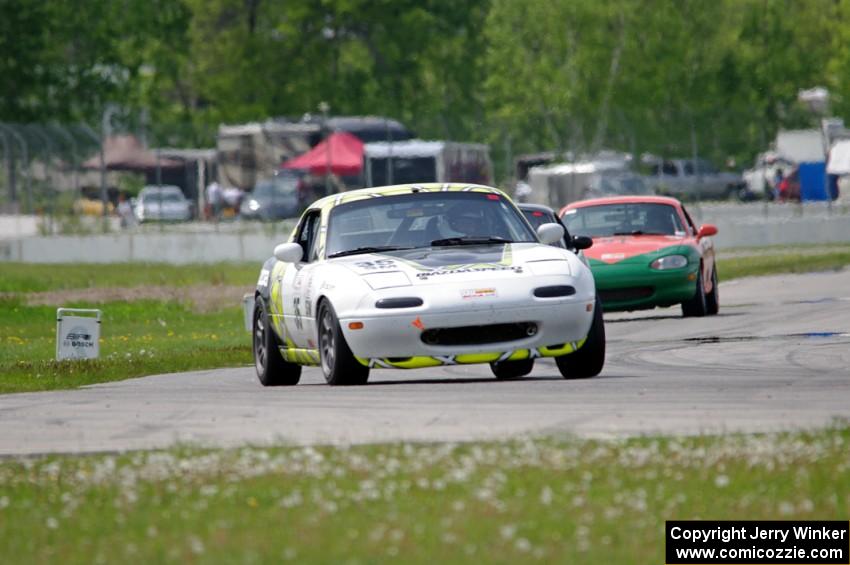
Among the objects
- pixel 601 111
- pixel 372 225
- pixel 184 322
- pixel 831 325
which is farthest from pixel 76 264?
pixel 372 225

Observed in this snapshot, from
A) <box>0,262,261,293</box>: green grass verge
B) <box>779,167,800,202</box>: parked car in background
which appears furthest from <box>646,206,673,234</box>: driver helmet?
<box>779,167,800,202</box>: parked car in background

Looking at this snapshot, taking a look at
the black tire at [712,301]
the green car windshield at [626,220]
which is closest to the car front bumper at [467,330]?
the black tire at [712,301]

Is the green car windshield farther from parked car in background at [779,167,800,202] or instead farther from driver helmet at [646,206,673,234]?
parked car in background at [779,167,800,202]

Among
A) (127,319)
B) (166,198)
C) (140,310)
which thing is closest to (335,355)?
(127,319)

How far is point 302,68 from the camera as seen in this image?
7806 centimetres

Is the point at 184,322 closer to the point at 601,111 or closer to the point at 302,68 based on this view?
the point at 601,111

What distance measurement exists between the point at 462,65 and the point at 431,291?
68.7 m

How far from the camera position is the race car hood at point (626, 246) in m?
22.5

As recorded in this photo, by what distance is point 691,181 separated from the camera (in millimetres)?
42719

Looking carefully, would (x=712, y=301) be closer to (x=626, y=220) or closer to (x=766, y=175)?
(x=626, y=220)

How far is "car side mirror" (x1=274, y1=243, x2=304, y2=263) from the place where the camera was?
14.9 meters

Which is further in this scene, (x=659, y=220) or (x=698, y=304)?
(x=659, y=220)

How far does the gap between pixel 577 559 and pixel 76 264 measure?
41.0m

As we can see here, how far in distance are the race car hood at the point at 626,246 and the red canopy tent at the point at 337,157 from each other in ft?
76.0
